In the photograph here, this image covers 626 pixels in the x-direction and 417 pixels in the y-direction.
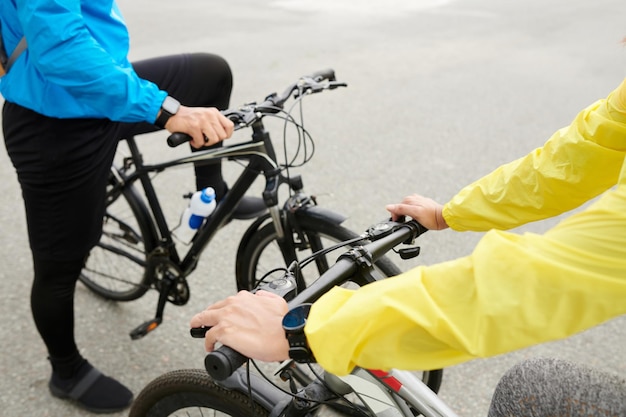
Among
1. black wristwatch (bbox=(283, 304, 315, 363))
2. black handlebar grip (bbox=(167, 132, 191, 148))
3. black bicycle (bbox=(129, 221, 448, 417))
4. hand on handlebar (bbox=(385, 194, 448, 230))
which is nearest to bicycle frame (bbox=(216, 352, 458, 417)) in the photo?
black bicycle (bbox=(129, 221, 448, 417))

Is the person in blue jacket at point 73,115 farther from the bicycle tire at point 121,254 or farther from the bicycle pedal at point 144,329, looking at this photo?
the bicycle tire at point 121,254

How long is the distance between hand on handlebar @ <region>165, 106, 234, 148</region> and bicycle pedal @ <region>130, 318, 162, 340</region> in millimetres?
1060

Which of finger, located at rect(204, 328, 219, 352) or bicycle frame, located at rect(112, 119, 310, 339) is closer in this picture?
finger, located at rect(204, 328, 219, 352)

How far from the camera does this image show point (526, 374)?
1459 millimetres

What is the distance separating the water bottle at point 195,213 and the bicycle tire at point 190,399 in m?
1.03

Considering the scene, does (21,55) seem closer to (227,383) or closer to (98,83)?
(98,83)

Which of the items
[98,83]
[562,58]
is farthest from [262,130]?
[562,58]

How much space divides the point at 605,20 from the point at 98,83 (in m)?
9.80

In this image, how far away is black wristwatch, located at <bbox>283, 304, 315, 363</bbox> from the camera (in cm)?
128

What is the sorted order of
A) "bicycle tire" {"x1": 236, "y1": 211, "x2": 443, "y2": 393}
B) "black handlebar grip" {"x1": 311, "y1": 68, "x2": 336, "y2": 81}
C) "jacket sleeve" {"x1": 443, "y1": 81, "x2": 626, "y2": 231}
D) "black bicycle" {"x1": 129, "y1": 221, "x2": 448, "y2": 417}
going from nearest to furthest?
"black bicycle" {"x1": 129, "y1": 221, "x2": 448, "y2": 417}
"jacket sleeve" {"x1": 443, "y1": 81, "x2": 626, "y2": 231}
"bicycle tire" {"x1": 236, "y1": 211, "x2": 443, "y2": 393}
"black handlebar grip" {"x1": 311, "y1": 68, "x2": 336, "y2": 81}

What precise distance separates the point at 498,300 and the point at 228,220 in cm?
181

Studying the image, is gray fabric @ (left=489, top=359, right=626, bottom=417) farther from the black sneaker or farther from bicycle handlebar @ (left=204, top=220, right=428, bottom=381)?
the black sneaker

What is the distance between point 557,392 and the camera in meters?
1.41

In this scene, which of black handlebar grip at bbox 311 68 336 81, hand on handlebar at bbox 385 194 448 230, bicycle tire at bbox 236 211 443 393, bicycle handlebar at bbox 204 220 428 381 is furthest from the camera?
black handlebar grip at bbox 311 68 336 81
